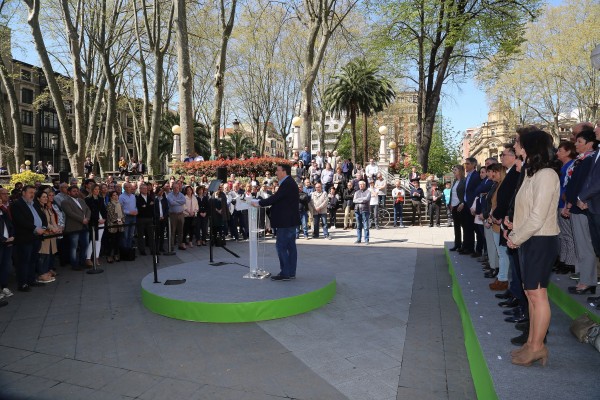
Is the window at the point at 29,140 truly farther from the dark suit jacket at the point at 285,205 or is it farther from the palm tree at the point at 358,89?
the dark suit jacket at the point at 285,205

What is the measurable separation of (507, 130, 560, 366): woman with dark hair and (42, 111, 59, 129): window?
226 feet

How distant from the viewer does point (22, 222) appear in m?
7.81

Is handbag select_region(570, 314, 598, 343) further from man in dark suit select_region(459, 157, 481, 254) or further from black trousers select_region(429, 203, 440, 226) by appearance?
black trousers select_region(429, 203, 440, 226)

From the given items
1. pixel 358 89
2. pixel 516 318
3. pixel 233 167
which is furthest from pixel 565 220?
pixel 358 89

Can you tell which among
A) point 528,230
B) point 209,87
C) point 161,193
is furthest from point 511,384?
point 209,87

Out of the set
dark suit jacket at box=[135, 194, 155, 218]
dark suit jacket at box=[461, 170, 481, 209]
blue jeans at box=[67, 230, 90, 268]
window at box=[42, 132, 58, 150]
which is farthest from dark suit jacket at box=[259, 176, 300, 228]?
window at box=[42, 132, 58, 150]

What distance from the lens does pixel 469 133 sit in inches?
5935

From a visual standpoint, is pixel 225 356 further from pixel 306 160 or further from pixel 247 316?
pixel 306 160

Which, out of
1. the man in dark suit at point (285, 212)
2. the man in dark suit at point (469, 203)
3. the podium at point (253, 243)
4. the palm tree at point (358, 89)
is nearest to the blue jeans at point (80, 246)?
the podium at point (253, 243)

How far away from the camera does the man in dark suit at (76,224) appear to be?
9.71m

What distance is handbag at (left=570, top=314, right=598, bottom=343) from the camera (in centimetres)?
425

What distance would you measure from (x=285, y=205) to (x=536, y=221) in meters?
4.22

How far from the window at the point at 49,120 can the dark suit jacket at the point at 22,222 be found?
61.9 metres

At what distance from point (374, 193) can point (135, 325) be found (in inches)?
458
